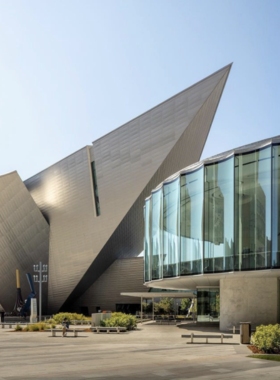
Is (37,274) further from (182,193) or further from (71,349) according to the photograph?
(71,349)

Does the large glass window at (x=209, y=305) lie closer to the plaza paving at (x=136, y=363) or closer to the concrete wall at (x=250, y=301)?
the concrete wall at (x=250, y=301)

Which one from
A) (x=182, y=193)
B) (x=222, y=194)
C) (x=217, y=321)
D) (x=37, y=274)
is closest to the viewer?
(x=222, y=194)

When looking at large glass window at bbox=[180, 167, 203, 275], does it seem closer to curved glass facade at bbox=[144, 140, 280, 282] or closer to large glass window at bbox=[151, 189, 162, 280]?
curved glass facade at bbox=[144, 140, 280, 282]

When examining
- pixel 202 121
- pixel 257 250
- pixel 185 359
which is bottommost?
pixel 185 359

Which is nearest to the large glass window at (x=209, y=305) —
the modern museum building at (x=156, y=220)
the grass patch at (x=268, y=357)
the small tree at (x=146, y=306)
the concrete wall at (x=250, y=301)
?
the modern museum building at (x=156, y=220)

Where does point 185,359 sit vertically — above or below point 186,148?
below

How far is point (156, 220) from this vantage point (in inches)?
1431

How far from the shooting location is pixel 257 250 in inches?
1059

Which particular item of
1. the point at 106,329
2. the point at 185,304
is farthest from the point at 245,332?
the point at 185,304

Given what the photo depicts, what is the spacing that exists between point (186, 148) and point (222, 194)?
2527cm

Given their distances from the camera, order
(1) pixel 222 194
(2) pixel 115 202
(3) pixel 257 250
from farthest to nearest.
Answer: (2) pixel 115 202 < (1) pixel 222 194 < (3) pixel 257 250

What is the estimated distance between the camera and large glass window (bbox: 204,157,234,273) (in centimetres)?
2817

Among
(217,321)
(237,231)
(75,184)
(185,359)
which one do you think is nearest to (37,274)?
(75,184)

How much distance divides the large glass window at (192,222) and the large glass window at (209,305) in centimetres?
722
